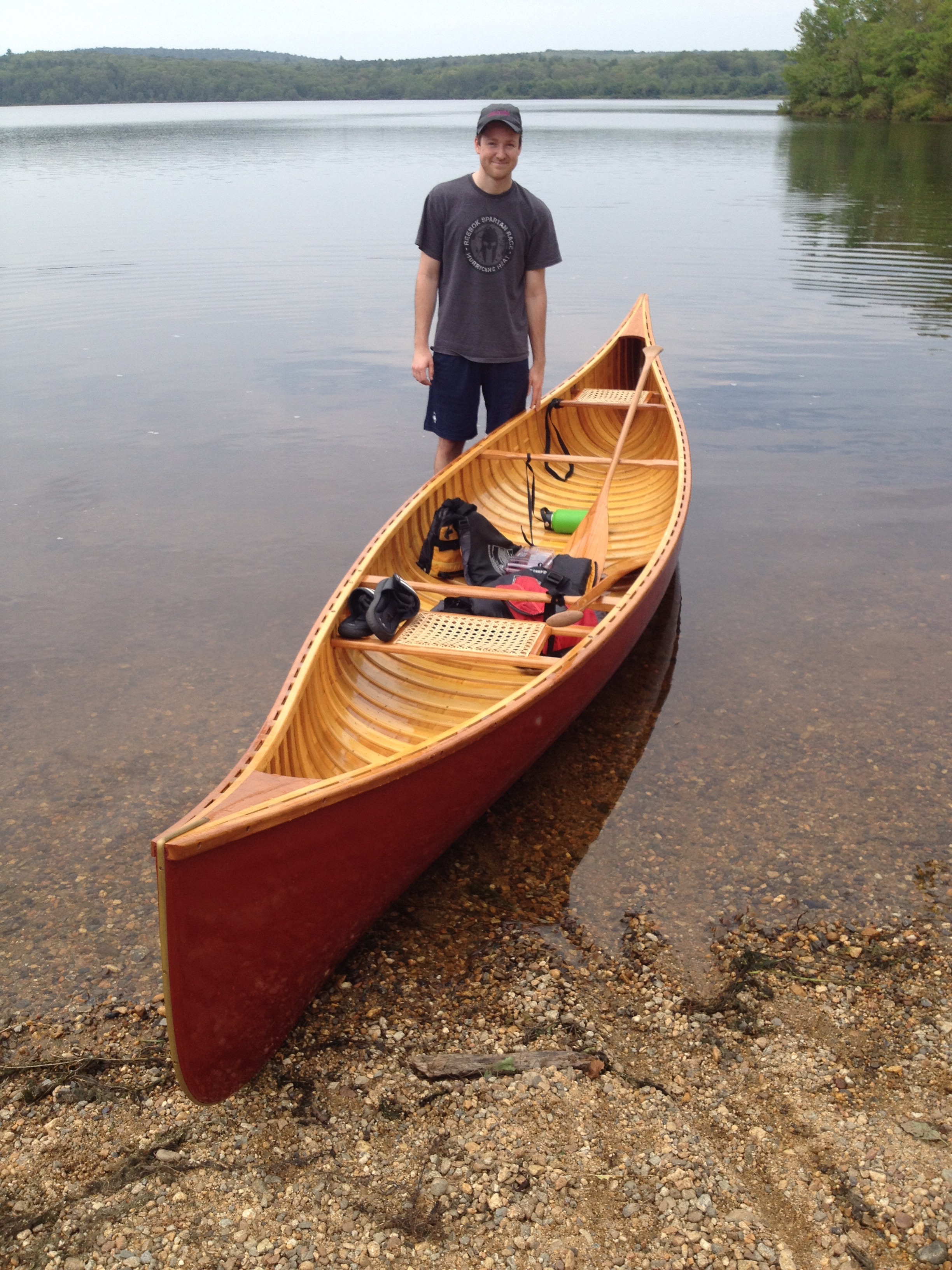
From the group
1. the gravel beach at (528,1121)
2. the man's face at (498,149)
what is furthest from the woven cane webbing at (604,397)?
the gravel beach at (528,1121)

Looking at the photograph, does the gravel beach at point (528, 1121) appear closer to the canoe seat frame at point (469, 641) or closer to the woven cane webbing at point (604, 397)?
the canoe seat frame at point (469, 641)

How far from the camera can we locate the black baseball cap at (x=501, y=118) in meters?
4.86

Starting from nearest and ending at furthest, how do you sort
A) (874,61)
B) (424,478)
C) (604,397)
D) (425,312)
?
(425,312)
(604,397)
(424,478)
(874,61)

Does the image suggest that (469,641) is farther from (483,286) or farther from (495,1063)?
(483,286)

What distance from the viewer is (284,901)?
9.35ft

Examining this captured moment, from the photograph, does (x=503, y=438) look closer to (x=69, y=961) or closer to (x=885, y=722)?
(x=885, y=722)

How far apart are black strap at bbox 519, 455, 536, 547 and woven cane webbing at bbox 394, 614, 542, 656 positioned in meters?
1.21

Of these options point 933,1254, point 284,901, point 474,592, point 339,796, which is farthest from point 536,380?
point 933,1254

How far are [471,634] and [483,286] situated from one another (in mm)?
2086

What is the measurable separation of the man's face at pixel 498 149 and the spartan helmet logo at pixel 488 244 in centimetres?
23

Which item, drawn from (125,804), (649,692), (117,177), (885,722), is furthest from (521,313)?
(117,177)

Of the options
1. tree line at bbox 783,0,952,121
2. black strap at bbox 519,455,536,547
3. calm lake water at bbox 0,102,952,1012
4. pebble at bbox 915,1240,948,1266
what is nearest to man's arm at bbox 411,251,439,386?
A: black strap at bbox 519,455,536,547

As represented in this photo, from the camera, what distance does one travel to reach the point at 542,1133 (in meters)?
2.71

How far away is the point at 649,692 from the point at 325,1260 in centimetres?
332
